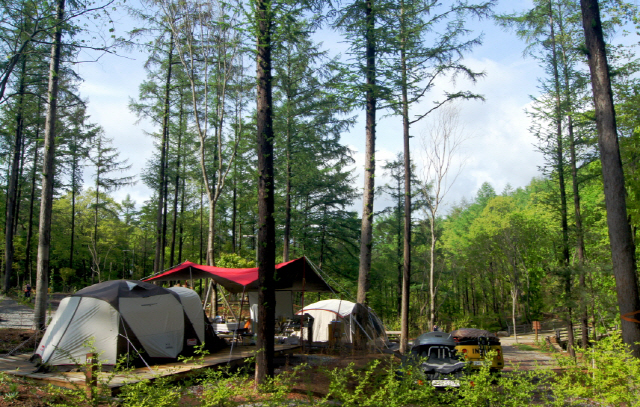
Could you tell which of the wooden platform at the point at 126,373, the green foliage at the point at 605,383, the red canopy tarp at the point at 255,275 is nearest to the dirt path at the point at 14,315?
the red canopy tarp at the point at 255,275

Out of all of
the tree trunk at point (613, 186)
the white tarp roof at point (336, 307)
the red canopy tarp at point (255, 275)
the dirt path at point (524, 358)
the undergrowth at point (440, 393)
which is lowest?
the dirt path at point (524, 358)

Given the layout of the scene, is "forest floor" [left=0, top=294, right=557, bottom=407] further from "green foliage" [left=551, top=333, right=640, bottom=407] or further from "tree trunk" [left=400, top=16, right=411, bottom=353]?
"tree trunk" [left=400, top=16, right=411, bottom=353]

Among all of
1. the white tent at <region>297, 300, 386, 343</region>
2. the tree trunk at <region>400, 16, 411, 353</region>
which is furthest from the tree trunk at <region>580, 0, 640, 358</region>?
the white tent at <region>297, 300, 386, 343</region>

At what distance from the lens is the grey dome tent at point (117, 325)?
8.26 meters

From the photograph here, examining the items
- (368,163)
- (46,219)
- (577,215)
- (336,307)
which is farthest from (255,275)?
(577,215)

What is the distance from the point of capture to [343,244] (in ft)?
84.4

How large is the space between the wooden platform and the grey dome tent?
345 mm

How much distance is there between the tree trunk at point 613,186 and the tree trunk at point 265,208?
5345 mm

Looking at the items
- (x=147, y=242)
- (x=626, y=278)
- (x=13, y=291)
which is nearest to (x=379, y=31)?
(x=626, y=278)

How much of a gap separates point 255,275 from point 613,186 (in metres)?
7.81

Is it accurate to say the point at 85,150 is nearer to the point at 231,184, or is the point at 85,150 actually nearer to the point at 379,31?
the point at 231,184

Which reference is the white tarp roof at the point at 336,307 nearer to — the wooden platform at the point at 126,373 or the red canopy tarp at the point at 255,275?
the red canopy tarp at the point at 255,275

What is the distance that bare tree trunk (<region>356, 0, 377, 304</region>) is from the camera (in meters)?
11.8

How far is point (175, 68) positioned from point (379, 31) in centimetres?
1237
